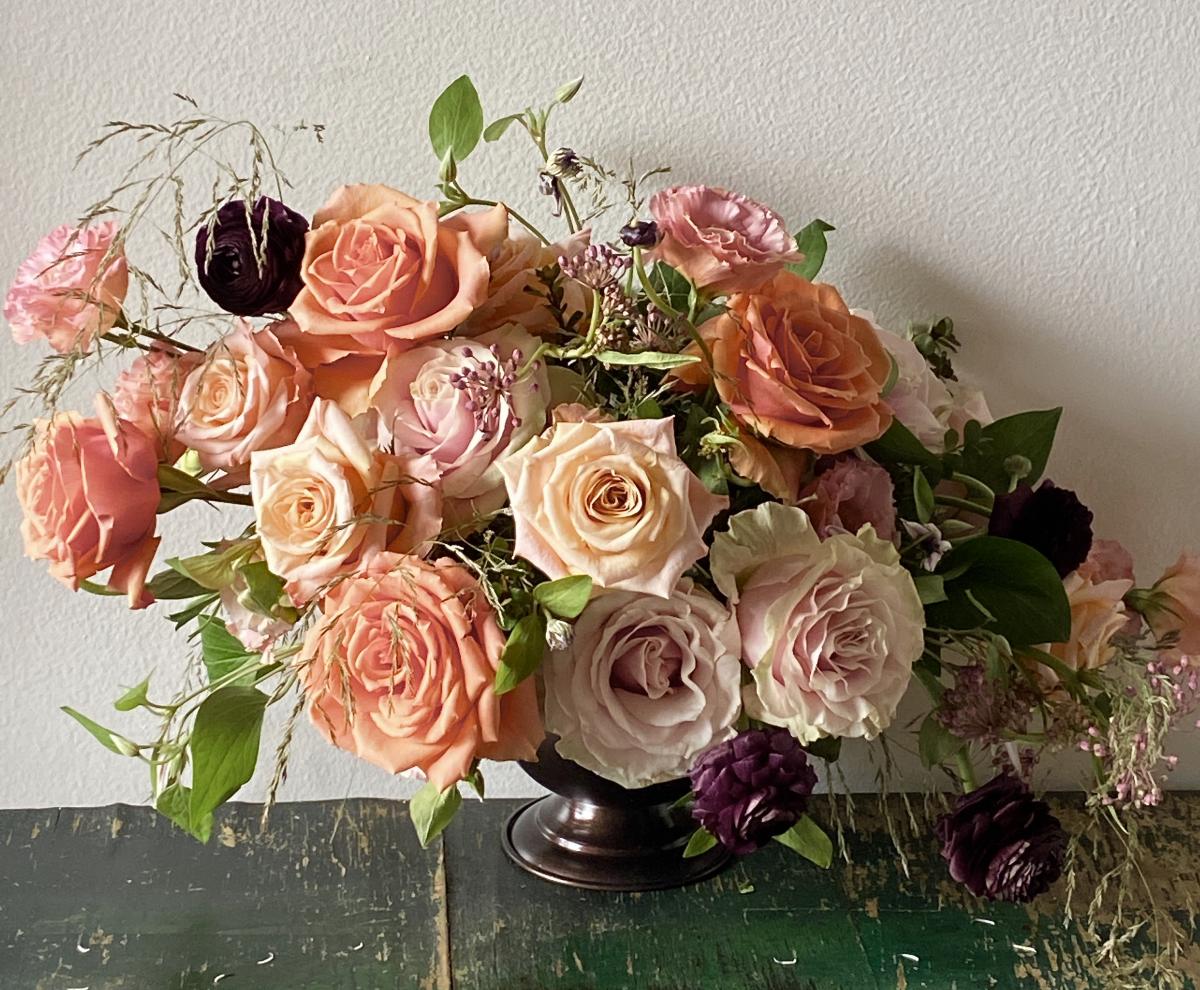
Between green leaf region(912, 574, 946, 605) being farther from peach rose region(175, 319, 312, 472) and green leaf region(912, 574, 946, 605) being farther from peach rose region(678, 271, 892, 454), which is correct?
peach rose region(175, 319, 312, 472)

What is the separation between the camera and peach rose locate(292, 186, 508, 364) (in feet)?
2.36

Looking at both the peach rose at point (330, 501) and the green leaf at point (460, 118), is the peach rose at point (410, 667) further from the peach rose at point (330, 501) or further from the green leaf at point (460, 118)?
the green leaf at point (460, 118)

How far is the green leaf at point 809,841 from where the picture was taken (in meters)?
0.75

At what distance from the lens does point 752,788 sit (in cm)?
69

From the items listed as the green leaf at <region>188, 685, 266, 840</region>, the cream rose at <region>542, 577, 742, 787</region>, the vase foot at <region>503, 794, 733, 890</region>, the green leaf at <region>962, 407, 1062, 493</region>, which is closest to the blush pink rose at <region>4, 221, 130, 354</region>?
the green leaf at <region>188, 685, 266, 840</region>

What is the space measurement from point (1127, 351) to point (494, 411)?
54cm

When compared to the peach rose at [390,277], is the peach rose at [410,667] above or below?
below

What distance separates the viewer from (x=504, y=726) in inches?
27.8

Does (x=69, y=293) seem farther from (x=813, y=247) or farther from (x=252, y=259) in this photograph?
(x=813, y=247)

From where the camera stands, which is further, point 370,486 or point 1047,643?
point 1047,643

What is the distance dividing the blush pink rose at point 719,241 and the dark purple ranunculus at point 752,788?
24 cm

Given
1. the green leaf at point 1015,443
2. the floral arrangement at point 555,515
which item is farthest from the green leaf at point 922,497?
the green leaf at point 1015,443

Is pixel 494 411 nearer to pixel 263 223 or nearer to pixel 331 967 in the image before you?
pixel 263 223

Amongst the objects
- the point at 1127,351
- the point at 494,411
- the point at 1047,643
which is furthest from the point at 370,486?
the point at 1127,351
